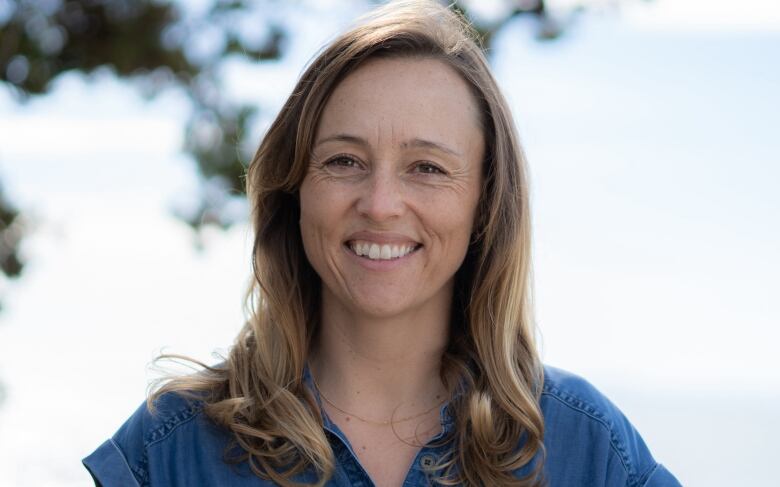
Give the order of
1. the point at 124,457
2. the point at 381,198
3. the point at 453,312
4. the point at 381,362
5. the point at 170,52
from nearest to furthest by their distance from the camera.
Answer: the point at 381,198 → the point at 124,457 → the point at 381,362 → the point at 453,312 → the point at 170,52

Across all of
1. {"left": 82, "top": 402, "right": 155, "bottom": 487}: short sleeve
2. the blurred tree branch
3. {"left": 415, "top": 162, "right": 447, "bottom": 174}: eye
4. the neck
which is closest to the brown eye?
{"left": 415, "top": 162, "right": 447, "bottom": 174}: eye

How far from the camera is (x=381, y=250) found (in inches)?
98.9

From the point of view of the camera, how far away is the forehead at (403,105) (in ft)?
8.21

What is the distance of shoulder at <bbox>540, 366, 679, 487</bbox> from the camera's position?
8.54 feet

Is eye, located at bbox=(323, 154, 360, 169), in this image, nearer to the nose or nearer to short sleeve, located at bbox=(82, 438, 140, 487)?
the nose

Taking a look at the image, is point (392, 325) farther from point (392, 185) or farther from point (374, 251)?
point (392, 185)

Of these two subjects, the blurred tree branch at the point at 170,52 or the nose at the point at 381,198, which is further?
the blurred tree branch at the point at 170,52

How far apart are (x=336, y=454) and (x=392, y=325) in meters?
0.31

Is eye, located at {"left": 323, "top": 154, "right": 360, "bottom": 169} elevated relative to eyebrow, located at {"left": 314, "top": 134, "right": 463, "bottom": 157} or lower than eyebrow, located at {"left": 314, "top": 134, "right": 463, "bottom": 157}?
lower

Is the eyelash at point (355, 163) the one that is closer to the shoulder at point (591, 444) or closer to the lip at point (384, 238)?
the lip at point (384, 238)

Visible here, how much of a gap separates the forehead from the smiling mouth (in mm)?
216

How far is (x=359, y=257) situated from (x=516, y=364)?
0.49m

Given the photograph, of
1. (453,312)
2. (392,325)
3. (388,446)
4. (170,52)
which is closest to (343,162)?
(392,325)

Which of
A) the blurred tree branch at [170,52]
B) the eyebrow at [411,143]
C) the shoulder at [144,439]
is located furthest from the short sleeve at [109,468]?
the blurred tree branch at [170,52]
